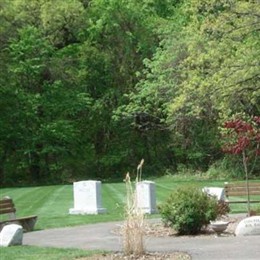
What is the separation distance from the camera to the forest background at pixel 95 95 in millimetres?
45594

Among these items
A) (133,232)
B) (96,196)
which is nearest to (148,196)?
(96,196)

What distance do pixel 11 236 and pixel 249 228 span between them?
188 inches

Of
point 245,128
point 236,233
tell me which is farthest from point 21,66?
point 236,233

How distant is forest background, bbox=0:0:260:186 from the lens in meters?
45.6

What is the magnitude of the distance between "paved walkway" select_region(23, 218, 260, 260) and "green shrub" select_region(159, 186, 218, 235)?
1.44 feet

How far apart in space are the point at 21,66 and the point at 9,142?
19.0ft

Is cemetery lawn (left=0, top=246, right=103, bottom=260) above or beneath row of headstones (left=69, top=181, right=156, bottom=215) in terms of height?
beneath

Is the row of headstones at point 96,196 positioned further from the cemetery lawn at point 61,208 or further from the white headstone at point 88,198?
the cemetery lawn at point 61,208

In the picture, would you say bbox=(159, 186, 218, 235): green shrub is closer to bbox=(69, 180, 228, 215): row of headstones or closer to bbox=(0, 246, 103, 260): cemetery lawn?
bbox=(0, 246, 103, 260): cemetery lawn

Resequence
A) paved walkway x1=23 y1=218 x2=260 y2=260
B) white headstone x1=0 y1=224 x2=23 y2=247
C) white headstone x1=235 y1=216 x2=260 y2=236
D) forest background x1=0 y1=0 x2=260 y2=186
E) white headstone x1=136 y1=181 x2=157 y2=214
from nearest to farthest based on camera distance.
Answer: paved walkway x1=23 y1=218 x2=260 y2=260
white headstone x1=0 y1=224 x2=23 y2=247
white headstone x1=235 y1=216 x2=260 y2=236
white headstone x1=136 y1=181 x2=157 y2=214
forest background x1=0 y1=0 x2=260 y2=186

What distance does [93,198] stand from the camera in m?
21.2

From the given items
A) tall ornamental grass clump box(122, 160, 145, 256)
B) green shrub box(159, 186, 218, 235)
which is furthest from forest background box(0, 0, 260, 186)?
tall ornamental grass clump box(122, 160, 145, 256)

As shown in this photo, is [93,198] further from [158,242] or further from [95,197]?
[158,242]

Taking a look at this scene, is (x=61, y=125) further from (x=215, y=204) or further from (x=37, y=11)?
(x=215, y=204)
